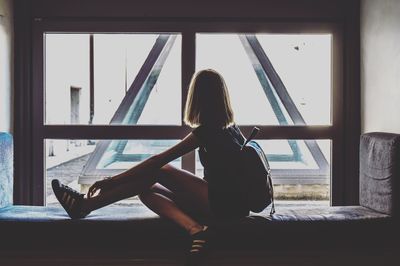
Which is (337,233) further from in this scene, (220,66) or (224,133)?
(220,66)

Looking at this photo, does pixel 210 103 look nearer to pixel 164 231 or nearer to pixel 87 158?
pixel 164 231

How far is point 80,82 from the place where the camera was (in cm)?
326

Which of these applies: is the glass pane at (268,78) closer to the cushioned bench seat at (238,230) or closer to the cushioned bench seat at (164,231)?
the cushioned bench seat at (238,230)

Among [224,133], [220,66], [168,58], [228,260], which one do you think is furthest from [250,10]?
[228,260]

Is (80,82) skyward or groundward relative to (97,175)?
skyward

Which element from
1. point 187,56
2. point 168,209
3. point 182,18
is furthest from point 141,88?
point 168,209

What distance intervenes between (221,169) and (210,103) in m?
0.35

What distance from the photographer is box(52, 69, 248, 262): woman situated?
6.98 feet

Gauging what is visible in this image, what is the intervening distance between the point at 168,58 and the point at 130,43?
1.00ft

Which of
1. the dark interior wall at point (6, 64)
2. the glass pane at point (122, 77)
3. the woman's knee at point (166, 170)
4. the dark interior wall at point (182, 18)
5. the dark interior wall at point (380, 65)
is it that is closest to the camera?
the woman's knee at point (166, 170)

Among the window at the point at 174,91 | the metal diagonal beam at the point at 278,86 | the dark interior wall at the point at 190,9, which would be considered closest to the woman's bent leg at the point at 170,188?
the window at the point at 174,91

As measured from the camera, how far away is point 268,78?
3139mm

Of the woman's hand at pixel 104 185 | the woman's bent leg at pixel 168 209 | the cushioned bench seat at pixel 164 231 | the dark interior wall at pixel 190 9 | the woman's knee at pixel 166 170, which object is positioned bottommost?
the cushioned bench seat at pixel 164 231

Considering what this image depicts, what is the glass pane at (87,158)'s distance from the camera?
122 inches
